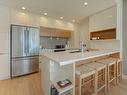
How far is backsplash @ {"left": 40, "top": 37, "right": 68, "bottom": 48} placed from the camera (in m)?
5.62

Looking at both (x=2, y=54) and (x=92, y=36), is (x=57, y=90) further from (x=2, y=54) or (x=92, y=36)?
(x=92, y=36)

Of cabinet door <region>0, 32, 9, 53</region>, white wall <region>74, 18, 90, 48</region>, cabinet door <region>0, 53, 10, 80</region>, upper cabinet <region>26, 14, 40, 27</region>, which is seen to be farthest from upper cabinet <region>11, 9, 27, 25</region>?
white wall <region>74, 18, 90, 48</region>

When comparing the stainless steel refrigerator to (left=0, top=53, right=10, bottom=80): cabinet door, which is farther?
the stainless steel refrigerator

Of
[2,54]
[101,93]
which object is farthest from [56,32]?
[101,93]

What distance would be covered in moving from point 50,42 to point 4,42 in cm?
260

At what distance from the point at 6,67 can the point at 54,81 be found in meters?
2.46

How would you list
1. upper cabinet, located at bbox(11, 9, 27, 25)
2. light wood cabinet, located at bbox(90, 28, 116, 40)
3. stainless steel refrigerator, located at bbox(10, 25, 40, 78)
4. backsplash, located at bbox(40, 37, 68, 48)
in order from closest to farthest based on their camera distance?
1. stainless steel refrigerator, located at bbox(10, 25, 40, 78)
2. upper cabinet, located at bbox(11, 9, 27, 25)
3. light wood cabinet, located at bbox(90, 28, 116, 40)
4. backsplash, located at bbox(40, 37, 68, 48)

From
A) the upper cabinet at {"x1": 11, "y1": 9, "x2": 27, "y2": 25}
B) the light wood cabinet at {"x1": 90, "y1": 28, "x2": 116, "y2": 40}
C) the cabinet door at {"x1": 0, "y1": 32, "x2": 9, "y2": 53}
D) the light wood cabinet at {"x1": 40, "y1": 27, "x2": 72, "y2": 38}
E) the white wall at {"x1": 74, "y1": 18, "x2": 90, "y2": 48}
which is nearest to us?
the cabinet door at {"x1": 0, "y1": 32, "x2": 9, "y2": 53}

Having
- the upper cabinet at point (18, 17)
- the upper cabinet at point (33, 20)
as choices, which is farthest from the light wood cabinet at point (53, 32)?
the upper cabinet at point (18, 17)

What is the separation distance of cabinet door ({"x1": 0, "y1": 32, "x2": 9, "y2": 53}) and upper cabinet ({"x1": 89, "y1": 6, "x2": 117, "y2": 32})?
11.8 feet

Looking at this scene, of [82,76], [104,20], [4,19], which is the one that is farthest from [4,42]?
[104,20]

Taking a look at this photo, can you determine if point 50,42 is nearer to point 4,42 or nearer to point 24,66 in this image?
point 24,66

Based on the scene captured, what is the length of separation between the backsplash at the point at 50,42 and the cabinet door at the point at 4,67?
2102mm

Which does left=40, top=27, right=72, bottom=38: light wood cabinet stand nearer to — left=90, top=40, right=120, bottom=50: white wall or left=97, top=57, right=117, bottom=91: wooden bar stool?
left=90, top=40, right=120, bottom=50: white wall
